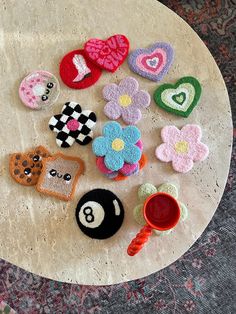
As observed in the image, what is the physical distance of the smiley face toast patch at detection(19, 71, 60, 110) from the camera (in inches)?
40.1

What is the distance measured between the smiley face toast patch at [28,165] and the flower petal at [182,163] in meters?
0.28

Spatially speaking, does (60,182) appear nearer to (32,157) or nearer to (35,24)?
(32,157)

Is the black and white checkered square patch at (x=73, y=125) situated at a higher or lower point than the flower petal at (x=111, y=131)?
lower

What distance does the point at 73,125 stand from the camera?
101cm

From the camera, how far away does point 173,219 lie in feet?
2.96

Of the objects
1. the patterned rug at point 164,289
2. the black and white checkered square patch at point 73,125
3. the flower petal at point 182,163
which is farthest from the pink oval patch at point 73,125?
the patterned rug at point 164,289

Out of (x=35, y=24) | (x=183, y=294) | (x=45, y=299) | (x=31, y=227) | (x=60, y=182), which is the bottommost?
(x=45, y=299)

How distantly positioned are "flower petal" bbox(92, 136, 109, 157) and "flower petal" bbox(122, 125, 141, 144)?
0.14 ft

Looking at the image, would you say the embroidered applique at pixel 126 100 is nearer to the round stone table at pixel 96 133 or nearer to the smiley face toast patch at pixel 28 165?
the round stone table at pixel 96 133

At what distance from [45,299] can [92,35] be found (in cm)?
82

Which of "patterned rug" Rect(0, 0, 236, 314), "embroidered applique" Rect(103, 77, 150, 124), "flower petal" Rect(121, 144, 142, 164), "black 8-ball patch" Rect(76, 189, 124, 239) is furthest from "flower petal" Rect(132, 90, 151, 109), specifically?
"patterned rug" Rect(0, 0, 236, 314)

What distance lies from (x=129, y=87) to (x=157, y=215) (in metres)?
0.31

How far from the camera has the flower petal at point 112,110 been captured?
101cm

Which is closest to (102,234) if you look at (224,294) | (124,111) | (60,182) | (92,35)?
(60,182)
